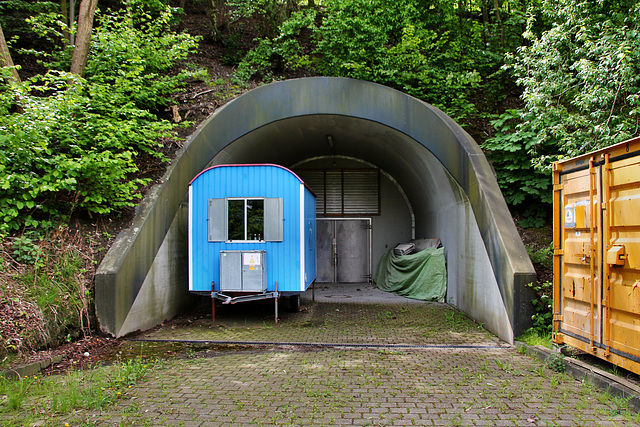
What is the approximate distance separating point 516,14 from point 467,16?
375cm

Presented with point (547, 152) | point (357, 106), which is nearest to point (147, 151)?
point (357, 106)

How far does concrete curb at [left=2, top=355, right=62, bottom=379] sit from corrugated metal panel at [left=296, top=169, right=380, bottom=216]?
1089 centimetres

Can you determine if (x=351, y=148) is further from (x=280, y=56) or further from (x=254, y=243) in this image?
(x=254, y=243)

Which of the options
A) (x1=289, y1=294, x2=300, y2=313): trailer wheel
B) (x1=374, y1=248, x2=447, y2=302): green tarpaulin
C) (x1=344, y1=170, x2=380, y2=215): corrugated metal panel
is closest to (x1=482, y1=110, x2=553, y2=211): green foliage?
(x1=374, y1=248, x2=447, y2=302): green tarpaulin

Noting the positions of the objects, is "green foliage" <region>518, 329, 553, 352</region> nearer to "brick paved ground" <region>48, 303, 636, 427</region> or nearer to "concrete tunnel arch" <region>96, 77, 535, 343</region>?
"concrete tunnel arch" <region>96, 77, 535, 343</region>

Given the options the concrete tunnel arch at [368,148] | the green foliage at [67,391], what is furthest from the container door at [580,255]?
the green foliage at [67,391]

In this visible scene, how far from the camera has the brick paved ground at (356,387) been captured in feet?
12.5

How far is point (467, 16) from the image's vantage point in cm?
1653

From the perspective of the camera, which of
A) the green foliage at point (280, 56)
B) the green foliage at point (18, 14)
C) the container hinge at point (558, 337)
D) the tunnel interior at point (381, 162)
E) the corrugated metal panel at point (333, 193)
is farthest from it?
the corrugated metal panel at point (333, 193)

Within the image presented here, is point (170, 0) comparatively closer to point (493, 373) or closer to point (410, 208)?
point (410, 208)

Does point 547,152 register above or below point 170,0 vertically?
below

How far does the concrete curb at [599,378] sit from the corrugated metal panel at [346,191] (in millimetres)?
10079

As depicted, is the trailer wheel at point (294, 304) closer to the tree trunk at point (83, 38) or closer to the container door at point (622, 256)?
the container door at point (622, 256)

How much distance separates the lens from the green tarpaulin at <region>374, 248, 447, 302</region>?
1094 cm
